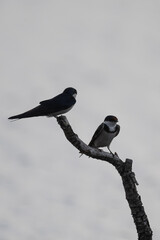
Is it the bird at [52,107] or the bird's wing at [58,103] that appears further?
the bird's wing at [58,103]

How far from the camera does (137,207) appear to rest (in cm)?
1126

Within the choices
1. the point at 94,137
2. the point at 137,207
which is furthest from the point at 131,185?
the point at 94,137

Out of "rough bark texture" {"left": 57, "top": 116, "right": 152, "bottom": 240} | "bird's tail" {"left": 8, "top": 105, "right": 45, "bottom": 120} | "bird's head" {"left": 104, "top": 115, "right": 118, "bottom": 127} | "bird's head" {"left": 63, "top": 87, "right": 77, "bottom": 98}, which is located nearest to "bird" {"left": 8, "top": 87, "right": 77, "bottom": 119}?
"bird's tail" {"left": 8, "top": 105, "right": 45, "bottom": 120}

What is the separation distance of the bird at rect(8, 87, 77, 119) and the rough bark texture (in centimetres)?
76

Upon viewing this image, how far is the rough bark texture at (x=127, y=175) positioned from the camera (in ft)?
36.0

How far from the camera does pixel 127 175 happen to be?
1148 centimetres

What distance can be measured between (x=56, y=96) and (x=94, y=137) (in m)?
1.92

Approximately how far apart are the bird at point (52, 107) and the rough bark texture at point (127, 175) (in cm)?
76

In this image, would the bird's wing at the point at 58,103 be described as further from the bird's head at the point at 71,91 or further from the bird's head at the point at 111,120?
the bird's head at the point at 111,120

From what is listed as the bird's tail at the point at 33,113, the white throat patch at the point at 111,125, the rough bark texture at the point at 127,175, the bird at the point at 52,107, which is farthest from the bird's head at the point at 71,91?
the rough bark texture at the point at 127,175

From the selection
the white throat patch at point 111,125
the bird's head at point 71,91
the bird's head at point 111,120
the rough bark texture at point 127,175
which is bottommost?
the rough bark texture at point 127,175

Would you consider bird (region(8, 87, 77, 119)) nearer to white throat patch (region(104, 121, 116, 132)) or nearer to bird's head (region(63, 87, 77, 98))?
bird's head (region(63, 87, 77, 98))

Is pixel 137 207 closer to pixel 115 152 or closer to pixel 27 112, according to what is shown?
pixel 115 152

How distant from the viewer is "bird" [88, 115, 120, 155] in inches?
523
